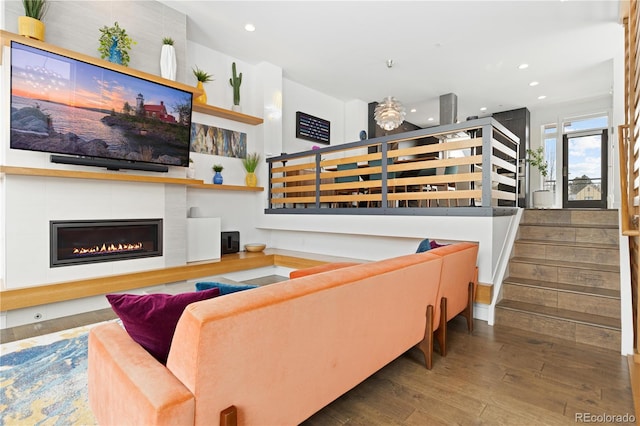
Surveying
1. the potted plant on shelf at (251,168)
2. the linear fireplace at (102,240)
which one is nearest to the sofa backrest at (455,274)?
the linear fireplace at (102,240)

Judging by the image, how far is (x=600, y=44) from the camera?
16.0ft

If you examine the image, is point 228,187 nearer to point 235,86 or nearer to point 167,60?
point 235,86

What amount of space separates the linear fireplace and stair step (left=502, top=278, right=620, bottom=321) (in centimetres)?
401

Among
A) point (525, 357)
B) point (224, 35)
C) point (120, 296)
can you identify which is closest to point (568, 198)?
point (525, 357)

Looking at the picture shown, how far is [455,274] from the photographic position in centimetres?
252

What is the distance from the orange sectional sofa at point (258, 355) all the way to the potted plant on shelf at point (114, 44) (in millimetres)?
3357

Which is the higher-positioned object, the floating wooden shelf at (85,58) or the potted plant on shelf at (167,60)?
the potted plant on shelf at (167,60)

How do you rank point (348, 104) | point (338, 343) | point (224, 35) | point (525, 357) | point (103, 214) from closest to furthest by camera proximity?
point (338, 343)
point (525, 357)
point (103, 214)
point (224, 35)
point (348, 104)

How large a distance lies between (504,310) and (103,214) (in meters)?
4.26

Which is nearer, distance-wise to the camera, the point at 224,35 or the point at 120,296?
the point at 120,296

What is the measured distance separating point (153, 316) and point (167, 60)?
384cm

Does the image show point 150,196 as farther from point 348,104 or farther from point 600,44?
point 600,44

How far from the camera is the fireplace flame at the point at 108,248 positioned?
11.3 feet

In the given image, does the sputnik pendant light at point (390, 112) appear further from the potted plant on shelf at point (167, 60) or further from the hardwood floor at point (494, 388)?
the hardwood floor at point (494, 388)
